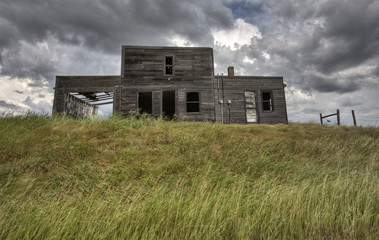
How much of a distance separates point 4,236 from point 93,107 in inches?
791

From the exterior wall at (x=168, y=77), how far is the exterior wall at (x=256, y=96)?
1.75 meters

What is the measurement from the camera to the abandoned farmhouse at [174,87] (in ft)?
46.9

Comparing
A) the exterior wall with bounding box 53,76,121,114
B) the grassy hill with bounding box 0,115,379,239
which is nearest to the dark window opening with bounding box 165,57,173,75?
the exterior wall with bounding box 53,76,121,114

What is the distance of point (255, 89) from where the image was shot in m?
16.6

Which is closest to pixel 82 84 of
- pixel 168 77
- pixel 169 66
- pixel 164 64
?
pixel 164 64

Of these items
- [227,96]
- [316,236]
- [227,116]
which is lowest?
[316,236]

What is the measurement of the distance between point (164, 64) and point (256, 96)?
8215mm

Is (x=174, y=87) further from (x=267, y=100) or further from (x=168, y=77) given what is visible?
(x=267, y=100)

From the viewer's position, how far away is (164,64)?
583 inches

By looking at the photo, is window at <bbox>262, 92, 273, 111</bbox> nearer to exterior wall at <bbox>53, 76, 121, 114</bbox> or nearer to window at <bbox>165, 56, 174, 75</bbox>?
window at <bbox>165, 56, 174, 75</bbox>

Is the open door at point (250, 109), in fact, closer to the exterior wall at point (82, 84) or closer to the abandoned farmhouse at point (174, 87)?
the abandoned farmhouse at point (174, 87)

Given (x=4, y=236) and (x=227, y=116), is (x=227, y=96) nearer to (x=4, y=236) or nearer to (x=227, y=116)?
(x=227, y=116)

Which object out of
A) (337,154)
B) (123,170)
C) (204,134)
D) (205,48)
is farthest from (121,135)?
(205,48)

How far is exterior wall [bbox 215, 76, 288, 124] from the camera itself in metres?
15.9
